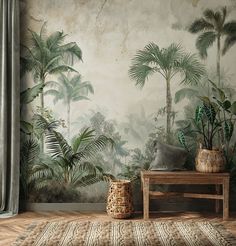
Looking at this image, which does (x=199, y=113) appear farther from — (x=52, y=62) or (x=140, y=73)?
(x=52, y=62)

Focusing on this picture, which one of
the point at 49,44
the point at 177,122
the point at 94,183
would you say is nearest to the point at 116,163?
the point at 94,183

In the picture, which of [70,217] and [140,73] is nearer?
[70,217]

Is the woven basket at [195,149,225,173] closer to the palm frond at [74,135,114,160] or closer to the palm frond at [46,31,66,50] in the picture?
the palm frond at [74,135,114,160]

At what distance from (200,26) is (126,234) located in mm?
2474

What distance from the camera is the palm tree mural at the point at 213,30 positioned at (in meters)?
5.37

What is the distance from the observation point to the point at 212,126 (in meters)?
5.35

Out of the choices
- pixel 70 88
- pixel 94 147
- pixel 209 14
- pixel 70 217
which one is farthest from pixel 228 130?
pixel 70 217

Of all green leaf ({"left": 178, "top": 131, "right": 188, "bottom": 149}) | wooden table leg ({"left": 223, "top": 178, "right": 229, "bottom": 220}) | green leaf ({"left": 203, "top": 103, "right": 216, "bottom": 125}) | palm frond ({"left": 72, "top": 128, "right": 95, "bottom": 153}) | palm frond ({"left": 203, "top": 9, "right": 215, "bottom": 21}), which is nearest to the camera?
wooden table leg ({"left": 223, "top": 178, "right": 229, "bottom": 220})

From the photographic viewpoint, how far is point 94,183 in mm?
5496

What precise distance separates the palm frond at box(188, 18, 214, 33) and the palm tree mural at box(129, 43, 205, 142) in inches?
9.9

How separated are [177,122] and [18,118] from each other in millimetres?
1787

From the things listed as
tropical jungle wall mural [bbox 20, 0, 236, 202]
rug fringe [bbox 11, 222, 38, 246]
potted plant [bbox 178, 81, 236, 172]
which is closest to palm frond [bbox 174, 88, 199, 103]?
tropical jungle wall mural [bbox 20, 0, 236, 202]

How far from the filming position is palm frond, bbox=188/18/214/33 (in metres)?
5.38

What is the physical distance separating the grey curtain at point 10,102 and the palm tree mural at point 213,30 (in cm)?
199
